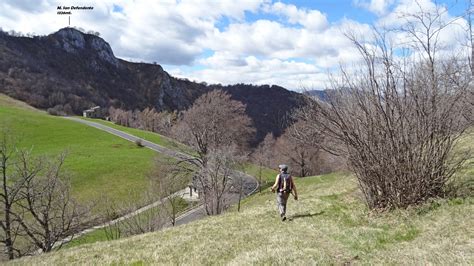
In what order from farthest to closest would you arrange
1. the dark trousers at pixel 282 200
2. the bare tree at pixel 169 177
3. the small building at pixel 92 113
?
the small building at pixel 92 113 < the bare tree at pixel 169 177 < the dark trousers at pixel 282 200

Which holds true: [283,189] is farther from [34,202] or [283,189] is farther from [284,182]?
[34,202]

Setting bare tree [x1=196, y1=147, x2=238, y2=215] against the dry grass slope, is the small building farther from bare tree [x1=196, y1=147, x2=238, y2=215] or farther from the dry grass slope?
the dry grass slope

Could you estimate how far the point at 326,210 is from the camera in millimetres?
12805

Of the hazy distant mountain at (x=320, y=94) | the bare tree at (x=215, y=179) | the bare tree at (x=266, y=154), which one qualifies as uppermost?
the hazy distant mountain at (x=320, y=94)

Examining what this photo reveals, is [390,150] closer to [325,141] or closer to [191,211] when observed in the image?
[325,141]

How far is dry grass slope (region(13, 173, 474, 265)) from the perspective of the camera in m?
7.54

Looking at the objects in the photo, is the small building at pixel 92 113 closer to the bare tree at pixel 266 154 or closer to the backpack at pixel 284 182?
the bare tree at pixel 266 154

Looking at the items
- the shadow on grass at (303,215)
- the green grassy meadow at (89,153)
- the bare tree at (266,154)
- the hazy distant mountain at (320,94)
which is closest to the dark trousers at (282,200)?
the shadow on grass at (303,215)

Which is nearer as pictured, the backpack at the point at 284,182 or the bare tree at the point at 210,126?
the backpack at the point at 284,182

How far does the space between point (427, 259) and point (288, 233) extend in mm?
4286

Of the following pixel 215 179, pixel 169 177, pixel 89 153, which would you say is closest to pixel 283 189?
pixel 215 179

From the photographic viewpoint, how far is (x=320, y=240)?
369 inches

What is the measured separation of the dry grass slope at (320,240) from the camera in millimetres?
7539

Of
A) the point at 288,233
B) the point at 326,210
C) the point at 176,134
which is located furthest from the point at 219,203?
the point at 288,233
